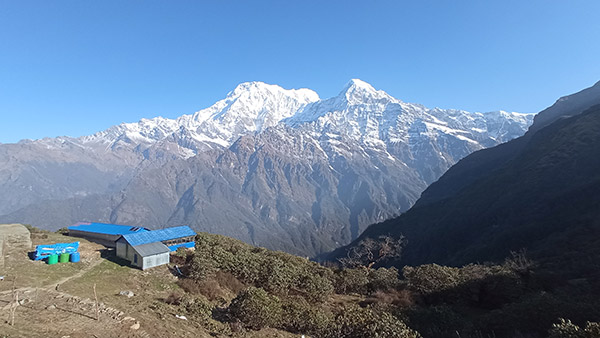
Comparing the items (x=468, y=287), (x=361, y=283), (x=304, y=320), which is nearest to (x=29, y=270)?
(x=304, y=320)

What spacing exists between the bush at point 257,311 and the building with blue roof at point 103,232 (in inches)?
1170

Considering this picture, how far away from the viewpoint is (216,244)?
50.3 metres

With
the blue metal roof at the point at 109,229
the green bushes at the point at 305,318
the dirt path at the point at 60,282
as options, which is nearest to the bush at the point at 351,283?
the green bushes at the point at 305,318

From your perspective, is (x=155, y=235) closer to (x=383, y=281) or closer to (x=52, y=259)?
(x=52, y=259)

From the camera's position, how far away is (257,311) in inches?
861

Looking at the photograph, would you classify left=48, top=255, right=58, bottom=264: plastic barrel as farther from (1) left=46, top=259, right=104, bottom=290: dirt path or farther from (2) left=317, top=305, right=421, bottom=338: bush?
(2) left=317, top=305, right=421, bottom=338: bush

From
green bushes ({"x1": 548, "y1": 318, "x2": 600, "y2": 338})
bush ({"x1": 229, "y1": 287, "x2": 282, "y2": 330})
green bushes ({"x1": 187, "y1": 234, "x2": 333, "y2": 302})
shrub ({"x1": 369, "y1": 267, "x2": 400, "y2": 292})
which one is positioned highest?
green bushes ({"x1": 548, "y1": 318, "x2": 600, "y2": 338})

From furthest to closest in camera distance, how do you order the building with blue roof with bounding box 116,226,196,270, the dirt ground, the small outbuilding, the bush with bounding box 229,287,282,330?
1. the building with blue roof with bounding box 116,226,196,270
2. the small outbuilding
3. the bush with bounding box 229,287,282,330
4. the dirt ground

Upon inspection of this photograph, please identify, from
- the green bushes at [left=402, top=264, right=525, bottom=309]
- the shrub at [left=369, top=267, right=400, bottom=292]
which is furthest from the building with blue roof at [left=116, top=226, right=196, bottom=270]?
the green bushes at [left=402, top=264, right=525, bottom=309]

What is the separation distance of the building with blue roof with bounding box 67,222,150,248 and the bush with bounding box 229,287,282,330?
2971cm

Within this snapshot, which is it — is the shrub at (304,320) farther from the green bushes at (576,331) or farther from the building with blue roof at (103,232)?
the building with blue roof at (103,232)

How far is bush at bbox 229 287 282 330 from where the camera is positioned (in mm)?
21875

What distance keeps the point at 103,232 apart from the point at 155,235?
1200cm

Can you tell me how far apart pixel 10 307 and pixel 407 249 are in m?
161
